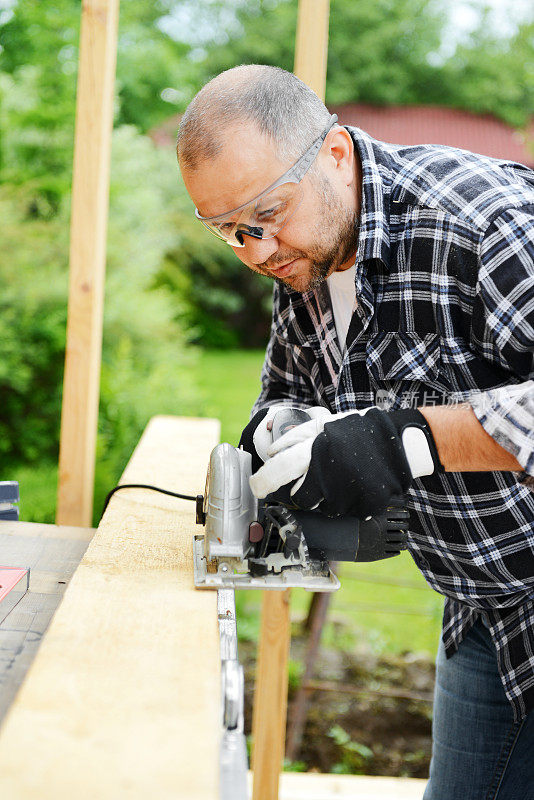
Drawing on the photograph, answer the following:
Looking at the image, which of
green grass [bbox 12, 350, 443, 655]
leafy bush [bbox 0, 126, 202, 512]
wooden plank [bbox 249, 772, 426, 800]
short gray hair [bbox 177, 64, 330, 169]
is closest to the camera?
short gray hair [bbox 177, 64, 330, 169]

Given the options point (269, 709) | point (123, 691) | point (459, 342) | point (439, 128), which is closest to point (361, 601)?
point (269, 709)

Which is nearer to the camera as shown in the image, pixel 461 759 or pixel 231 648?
pixel 231 648

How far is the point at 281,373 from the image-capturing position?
180 cm

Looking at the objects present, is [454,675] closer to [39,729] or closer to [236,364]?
[39,729]

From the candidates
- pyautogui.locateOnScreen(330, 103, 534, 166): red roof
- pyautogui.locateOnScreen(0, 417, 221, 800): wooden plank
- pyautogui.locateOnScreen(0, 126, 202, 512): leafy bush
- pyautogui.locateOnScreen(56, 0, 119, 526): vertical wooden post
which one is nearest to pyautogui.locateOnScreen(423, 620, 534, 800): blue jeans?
pyautogui.locateOnScreen(0, 417, 221, 800): wooden plank

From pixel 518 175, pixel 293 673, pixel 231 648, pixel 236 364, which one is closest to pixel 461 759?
pixel 231 648

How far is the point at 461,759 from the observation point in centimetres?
158

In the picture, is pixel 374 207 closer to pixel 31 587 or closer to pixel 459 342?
pixel 459 342

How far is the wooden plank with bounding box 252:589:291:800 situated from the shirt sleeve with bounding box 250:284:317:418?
0.82 metres

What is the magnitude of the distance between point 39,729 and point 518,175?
119cm

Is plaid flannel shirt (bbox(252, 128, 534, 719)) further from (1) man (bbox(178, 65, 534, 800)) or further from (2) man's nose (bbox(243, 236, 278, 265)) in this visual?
(2) man's nose (bbox(243, 236, 278, 265))

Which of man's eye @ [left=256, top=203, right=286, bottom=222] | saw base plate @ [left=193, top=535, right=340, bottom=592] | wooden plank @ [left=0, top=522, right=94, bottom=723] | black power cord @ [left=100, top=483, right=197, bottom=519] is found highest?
man's eye @ [left=256, top=203, right=286, bottom=222]

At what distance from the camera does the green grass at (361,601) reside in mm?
3133

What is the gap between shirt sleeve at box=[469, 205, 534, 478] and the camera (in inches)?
43.1
